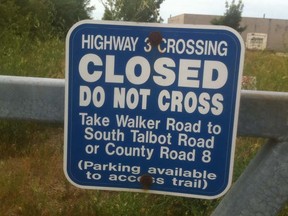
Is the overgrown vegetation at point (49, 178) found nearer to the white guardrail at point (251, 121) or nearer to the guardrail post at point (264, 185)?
the white guardrail at point (251, 121)

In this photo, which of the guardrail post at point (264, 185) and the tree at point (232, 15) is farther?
the tree at point (232, 15)

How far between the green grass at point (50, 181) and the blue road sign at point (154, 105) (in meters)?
0.51

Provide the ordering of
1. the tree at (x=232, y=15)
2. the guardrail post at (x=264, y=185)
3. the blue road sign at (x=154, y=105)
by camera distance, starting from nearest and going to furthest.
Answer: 1. the blue road sign at (x=154, y=105)
2. the guardrail post at (x=264, y=185)
3. the tree at (x=232, y=15)

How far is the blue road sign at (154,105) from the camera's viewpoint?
1180 mm

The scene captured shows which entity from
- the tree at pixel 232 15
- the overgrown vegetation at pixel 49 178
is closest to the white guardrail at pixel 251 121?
the overgrown vegetation at pixel 49 178

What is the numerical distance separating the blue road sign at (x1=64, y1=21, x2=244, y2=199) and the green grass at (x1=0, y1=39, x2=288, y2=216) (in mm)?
510

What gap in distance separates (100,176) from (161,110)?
32cm

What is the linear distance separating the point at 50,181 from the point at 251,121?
6.61 ft

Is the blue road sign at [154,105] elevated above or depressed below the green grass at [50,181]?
above

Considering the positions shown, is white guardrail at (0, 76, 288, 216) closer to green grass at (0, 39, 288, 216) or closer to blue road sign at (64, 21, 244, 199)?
blue road sign at (64, 21, 244, 199)

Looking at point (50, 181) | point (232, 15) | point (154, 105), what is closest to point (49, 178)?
point (50, 181)

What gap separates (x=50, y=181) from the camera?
2924 mm

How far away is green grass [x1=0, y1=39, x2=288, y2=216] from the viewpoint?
7.96ft

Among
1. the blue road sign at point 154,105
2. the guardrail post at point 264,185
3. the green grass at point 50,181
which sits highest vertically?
the blue road sign at point 154,105
